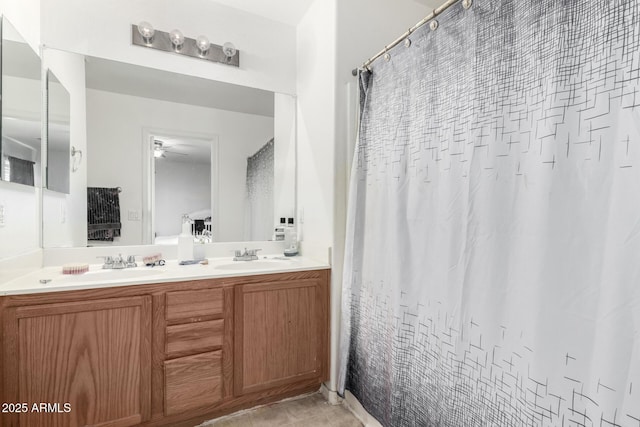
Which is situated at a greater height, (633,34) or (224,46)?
(224,46)

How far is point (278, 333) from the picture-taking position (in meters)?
1.79

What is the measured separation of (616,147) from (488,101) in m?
0.41

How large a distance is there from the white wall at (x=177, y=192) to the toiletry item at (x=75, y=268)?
452 millimetres

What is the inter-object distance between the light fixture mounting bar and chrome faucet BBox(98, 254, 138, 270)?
132cm

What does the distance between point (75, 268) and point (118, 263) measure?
0.66 ft

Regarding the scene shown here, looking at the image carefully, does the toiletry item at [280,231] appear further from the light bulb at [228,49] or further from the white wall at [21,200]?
the white wall at [21,200]

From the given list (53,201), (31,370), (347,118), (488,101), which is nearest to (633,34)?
(488,101)

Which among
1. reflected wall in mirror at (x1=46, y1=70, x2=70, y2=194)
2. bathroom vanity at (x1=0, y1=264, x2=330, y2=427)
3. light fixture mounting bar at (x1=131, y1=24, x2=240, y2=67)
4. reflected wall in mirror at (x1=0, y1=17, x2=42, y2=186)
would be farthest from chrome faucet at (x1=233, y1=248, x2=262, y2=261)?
light fixture mounting bar at (x1=131, y1=24, x2=240, y2=67)

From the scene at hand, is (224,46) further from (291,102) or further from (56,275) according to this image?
(56,275)

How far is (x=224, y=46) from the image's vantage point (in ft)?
6.93

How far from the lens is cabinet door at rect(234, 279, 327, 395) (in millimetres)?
1698

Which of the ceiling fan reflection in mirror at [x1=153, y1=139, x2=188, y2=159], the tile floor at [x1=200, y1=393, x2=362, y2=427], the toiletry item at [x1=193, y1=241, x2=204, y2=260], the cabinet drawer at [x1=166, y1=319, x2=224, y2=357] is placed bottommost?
the tile floor at [x1=200, y1=393, x2=362, y2=427]

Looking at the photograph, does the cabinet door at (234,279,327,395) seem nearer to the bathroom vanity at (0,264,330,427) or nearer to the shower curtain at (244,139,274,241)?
the bathroom vanity at (0,264,330,427)

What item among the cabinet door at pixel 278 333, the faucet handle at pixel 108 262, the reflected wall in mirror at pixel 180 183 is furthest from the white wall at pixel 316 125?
the faucet handle at pixel 108 262
